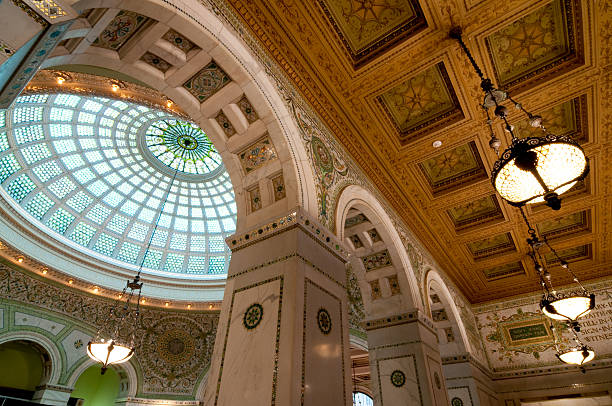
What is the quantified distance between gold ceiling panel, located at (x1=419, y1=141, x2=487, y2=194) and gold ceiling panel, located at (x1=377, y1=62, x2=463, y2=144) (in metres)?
0.81

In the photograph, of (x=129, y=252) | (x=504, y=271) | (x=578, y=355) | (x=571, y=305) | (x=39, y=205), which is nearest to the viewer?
(x=571, y=305)

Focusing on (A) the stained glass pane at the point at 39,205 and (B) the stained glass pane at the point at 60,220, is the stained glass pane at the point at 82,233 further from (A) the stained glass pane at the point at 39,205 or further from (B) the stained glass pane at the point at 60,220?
(A) the stained glass pane at the point at 39,205

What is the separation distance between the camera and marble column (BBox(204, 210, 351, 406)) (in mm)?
2686

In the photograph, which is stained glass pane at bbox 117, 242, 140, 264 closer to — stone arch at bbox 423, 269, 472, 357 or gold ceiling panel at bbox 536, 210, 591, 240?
stone arch at bbox 423, 269, 472, 357

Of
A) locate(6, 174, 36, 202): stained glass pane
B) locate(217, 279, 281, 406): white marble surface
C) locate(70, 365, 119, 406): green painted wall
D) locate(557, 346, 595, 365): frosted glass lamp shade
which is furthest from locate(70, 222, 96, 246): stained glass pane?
locate(557, 346, 595, 365): frosted glass lamp shade

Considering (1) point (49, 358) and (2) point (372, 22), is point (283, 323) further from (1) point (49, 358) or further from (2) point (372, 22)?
(1) point (49, 358)

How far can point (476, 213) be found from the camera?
761cm

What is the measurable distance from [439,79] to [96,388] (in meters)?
14.6

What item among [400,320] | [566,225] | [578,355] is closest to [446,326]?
[578,355]

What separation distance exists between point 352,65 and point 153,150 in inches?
360

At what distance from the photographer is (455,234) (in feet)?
26.3

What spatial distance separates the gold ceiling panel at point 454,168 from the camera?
6070 millimetres

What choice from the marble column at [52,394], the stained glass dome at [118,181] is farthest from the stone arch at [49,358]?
the stained glass dome at [118,181]

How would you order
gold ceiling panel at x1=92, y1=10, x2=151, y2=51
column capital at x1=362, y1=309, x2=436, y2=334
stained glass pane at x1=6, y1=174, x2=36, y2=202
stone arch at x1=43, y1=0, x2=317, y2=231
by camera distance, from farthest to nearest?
stained glass pane at x1=6, y1=174, x2=36, y2=202 < column capital at x1=362, y1=309, x2=436, y2=334 < stone arch at x1=43, y1=0, x2=317, y2=231 < gold ceiling panel at x1=92, y1=10, x2=151, y2=51
